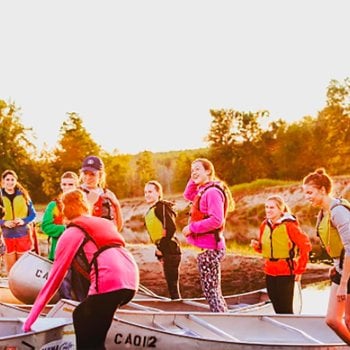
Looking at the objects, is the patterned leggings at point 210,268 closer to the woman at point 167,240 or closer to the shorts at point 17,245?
the woman at point 167,240

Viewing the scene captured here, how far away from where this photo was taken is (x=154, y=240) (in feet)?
33.4

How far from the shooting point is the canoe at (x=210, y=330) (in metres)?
7.41

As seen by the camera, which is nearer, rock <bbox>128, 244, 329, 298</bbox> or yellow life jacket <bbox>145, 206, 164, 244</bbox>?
yellow life jacket <bbox>145, 206, 164, 244</bbox>

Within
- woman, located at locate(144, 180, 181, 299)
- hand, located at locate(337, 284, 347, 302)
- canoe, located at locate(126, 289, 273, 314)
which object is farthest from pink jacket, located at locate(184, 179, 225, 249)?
hand, located at locate(337, 284, 347, 302)

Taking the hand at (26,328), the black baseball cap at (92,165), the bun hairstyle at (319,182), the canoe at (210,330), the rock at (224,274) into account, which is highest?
the black baseball cap at (92,165)

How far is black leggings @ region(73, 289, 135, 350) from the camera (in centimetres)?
610

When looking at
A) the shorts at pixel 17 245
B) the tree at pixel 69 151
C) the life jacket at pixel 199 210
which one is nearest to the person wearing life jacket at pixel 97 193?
the life jacket at pixel 199 210

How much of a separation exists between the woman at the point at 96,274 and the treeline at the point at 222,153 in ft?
131

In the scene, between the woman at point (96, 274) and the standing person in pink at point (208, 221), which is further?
the standing person in pink at point (208, 221)

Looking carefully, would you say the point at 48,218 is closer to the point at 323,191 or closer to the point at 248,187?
the point at 323,191

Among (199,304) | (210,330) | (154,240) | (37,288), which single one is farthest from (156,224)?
(210,330)

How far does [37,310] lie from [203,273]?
8.71 feet

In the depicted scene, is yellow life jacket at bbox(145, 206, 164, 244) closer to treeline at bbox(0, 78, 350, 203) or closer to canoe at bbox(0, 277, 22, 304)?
canoe at bbox(0, 277, 22, 304)

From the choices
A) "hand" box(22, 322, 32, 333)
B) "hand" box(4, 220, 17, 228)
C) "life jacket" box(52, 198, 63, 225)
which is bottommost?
"hand" box(22, 322, 32, 333)
